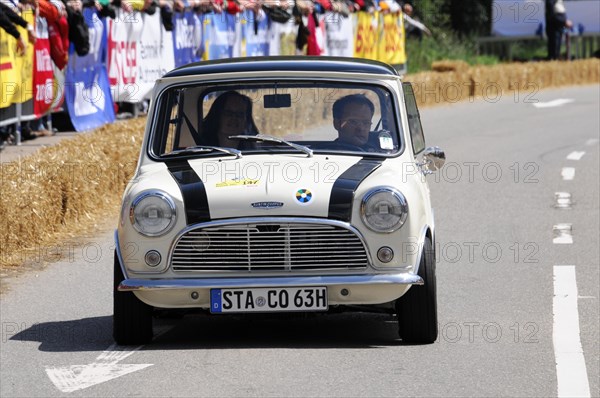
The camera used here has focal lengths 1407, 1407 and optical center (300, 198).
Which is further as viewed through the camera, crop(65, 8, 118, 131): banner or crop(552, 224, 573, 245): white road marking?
crop(65, 8, 118, 131): banner

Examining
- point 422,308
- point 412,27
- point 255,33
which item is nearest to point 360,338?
point 422,308

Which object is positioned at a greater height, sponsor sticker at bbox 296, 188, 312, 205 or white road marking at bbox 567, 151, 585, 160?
sponsor sticker at bbox 296, 188, 312, 205

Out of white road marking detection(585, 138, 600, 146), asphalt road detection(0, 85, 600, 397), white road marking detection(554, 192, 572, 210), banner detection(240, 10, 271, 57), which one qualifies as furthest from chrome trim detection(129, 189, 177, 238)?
banner detection(240, 10, 271, 57)

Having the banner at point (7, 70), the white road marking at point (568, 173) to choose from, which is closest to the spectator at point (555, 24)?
the white road marking at point (568, 173)

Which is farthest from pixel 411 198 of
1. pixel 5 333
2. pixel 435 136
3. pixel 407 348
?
pixel 435 136

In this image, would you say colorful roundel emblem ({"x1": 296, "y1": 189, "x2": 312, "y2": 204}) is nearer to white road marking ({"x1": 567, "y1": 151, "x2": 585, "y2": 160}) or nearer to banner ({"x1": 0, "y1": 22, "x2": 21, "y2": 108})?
banner ({"x1": 0, "y1": 22, "x2": 21, "y2": 108})

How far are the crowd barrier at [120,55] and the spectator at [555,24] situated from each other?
14.6m

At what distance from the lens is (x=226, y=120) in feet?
29.2

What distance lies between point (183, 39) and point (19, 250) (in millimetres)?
12686

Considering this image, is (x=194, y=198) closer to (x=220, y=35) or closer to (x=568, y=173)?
(x=568, y=173)

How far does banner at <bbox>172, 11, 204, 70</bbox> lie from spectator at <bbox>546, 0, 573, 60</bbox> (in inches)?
839

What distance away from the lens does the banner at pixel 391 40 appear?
118 ft

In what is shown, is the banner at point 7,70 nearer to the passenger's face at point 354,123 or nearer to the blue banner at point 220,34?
the blue banner at point 220,34

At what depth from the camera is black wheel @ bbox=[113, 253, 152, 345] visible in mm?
8078
